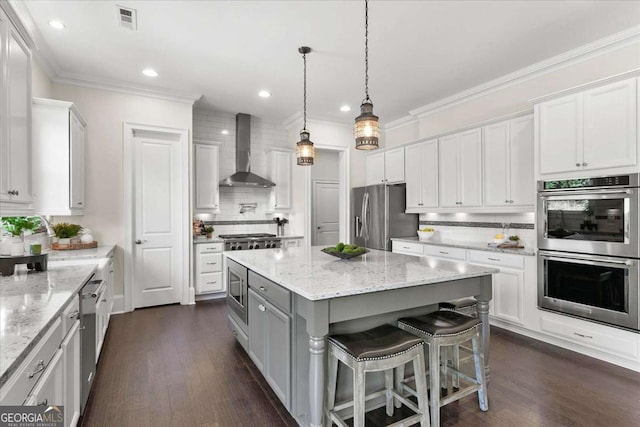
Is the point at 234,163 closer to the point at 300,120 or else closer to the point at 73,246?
the point at 300,120

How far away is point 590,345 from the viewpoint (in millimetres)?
2904

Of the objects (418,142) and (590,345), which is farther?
(418,142)

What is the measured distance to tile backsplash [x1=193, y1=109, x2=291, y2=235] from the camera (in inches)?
213

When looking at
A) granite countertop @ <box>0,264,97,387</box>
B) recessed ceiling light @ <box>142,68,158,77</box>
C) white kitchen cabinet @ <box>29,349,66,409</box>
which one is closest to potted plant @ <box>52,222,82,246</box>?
granite countertop @ <box>0,264,97,387</box>

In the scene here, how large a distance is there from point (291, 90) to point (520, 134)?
9.53ft

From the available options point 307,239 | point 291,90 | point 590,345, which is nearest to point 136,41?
point 291,90

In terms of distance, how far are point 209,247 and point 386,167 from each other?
320 centimetres

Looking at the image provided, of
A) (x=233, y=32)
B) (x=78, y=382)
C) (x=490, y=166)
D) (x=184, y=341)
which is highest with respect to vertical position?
(x=233, y=32)

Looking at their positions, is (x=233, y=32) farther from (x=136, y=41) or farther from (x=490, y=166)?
(x=490, y=166)

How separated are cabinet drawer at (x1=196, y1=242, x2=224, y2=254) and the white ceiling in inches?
86.1

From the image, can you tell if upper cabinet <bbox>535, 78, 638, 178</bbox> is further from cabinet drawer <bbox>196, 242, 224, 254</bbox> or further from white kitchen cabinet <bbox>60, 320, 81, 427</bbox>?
cabinet drawer <bbox>196, 242, 224, 254</bbox>

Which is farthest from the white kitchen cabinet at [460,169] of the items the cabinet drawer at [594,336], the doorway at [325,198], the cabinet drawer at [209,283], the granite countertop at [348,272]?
the cabinet drawer at [209,283]

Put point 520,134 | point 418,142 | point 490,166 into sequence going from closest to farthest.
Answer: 1. point 520,134
2. point 490,166
3. point 418,142

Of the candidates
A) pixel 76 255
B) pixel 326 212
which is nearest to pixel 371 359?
pixel 76 255
